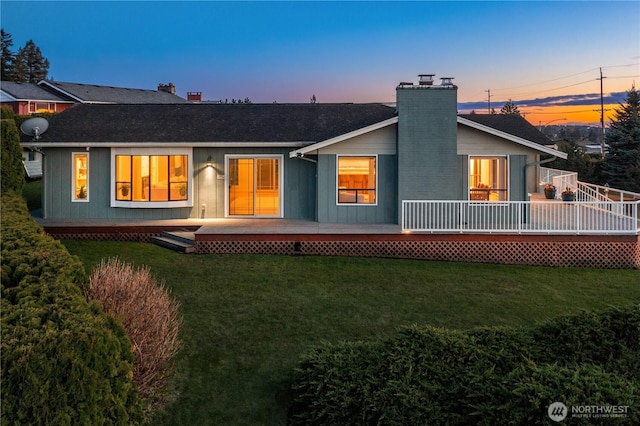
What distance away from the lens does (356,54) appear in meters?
27.1

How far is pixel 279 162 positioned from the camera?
50.2 feet

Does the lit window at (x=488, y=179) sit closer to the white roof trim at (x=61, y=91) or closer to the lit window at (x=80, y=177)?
the lit window at (x=80, y=177)

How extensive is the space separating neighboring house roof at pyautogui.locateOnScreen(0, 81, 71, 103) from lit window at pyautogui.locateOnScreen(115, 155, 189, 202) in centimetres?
3336

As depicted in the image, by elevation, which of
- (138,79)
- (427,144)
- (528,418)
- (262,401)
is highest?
(138,79)

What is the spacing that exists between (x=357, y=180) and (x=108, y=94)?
116 feet

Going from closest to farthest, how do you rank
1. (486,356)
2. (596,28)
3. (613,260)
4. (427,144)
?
(486,356) → (613,260) → (427,144) → (596,28)

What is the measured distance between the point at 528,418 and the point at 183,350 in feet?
14.3

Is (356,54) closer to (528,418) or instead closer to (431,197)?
(431,197)

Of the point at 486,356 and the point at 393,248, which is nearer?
the point at 486,356

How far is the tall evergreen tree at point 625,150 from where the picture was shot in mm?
31047

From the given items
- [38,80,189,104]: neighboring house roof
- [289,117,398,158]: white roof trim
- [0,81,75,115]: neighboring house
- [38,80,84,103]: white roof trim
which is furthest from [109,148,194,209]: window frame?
[0,81,75,115]: neighboring house

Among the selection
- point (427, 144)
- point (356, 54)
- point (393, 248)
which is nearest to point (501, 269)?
point (393, 248)

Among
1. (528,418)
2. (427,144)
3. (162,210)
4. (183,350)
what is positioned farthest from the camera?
(162,210)

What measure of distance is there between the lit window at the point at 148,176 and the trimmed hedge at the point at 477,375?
1071cm
